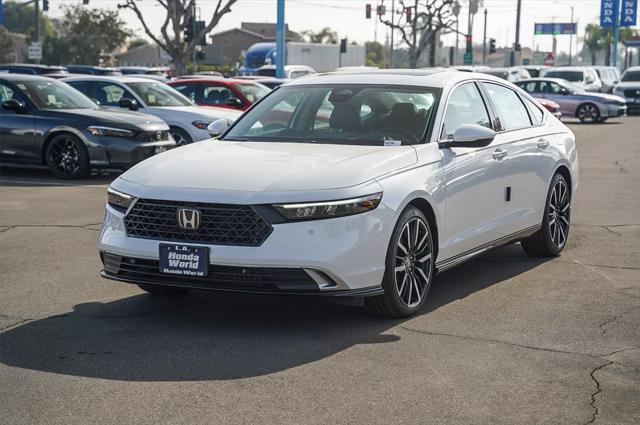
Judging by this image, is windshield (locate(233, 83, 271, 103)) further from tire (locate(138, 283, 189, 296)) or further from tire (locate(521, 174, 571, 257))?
tire (locate(138, 283, 189, 296))

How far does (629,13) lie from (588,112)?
46.7 metres

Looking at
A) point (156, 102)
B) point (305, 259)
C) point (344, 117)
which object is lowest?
point (305, 259)

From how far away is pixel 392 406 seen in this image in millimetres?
5105

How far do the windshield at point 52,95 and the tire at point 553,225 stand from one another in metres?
9.15

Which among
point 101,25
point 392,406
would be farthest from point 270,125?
point 101,25

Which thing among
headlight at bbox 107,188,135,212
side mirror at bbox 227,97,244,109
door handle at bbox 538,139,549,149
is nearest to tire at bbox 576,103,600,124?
side mirror at bbox 227,97,244,109

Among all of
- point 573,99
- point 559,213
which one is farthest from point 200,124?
point 573,99

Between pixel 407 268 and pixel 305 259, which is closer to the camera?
pixel 305 259

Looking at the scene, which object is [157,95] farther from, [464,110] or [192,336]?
[192,336]

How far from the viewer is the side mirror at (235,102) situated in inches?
779

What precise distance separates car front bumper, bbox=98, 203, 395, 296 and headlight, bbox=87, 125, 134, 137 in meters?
9.41

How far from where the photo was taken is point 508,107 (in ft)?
29.1

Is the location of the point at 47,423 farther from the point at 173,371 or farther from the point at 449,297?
the point at 449,297

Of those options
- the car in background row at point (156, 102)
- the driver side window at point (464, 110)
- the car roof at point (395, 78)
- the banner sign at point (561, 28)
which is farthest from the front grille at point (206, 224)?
the banner sign at point (561, 28)
